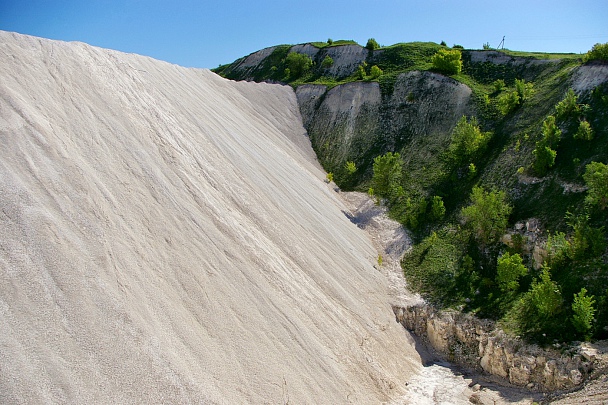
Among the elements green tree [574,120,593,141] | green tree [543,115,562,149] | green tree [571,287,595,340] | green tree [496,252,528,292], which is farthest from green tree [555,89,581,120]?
green tree [571,287,595,340]

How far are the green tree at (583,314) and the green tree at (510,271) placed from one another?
320 cm

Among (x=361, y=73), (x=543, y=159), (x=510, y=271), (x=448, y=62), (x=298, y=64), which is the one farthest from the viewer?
(x=298, y=64)

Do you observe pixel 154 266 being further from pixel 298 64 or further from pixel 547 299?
pixel 298 64

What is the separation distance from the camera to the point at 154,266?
13188 mm

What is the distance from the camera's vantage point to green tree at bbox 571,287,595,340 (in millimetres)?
15125

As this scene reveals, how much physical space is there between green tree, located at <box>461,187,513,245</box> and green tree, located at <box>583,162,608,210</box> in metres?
3.77

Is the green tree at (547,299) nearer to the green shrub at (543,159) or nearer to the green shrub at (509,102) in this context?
the green shrub at (543,159)

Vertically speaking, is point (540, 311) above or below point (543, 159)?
below

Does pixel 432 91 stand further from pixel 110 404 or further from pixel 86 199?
pixel 110 404

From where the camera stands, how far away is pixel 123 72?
22000mm

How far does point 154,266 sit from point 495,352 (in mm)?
14040

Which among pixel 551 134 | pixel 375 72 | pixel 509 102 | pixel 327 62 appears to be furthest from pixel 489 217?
pixel 327 62

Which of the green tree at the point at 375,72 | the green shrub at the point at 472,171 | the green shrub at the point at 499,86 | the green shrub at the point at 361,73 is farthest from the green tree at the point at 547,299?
the green shrub at the point at 361,73

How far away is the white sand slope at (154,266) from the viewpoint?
1041cm
